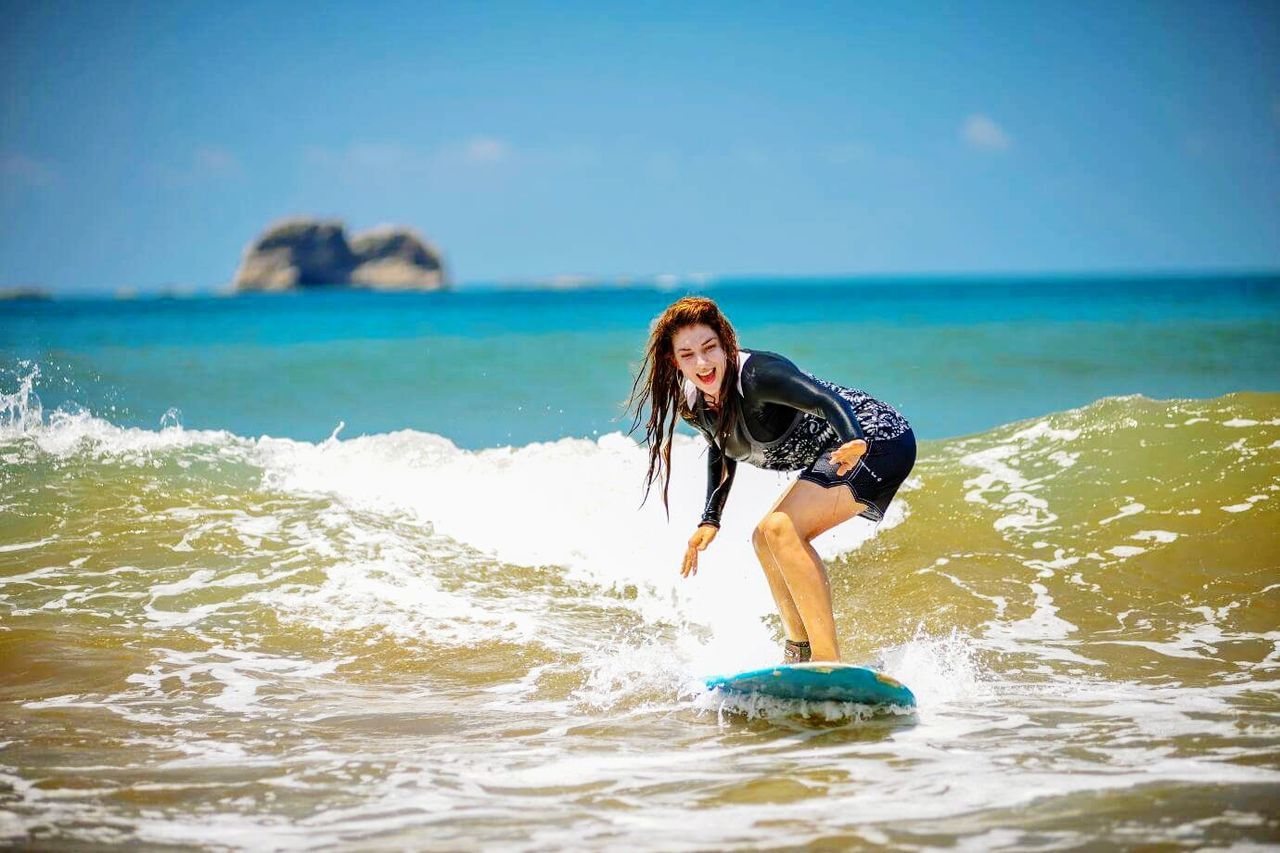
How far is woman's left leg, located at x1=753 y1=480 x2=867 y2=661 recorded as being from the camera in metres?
5.27

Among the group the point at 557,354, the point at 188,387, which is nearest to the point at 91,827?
the point at 188,387

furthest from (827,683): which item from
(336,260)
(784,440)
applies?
(336,260)

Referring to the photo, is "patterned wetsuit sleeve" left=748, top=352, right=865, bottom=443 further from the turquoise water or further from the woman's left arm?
the turquoise water

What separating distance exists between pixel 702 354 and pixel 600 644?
104 inches

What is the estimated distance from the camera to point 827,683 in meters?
5.16

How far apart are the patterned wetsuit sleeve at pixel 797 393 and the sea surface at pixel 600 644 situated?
129 centimetres

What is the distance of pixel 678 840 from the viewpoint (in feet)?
12.9

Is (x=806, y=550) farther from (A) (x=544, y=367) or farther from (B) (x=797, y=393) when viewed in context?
(A) (x=544, y=367)

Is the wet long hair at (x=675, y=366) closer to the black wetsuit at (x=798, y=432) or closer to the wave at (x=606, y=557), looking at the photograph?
the black wetsuit at (x=798, y=432)

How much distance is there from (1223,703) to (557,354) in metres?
24.6

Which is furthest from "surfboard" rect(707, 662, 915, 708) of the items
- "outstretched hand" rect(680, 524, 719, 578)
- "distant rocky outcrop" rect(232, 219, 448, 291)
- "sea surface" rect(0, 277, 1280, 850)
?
"distant rocky outcrop" rect(232, 219, 448, 291)

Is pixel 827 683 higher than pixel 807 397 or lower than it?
lower

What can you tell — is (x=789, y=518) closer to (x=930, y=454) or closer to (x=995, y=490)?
(x=995, y=490)

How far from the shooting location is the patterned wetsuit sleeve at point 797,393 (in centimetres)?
513
